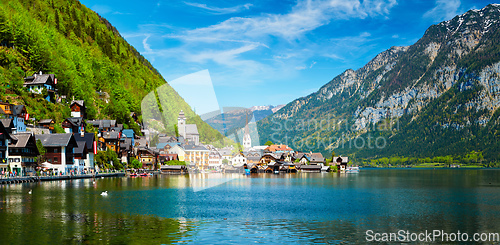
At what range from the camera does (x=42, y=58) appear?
131 metres

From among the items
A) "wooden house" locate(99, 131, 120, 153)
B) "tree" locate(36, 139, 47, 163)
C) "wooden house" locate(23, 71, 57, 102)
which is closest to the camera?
Result: "tree" locate(36, 139, 47, 163)

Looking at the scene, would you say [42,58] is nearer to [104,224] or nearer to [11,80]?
[11,80]

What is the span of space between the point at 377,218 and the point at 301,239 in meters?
14.9

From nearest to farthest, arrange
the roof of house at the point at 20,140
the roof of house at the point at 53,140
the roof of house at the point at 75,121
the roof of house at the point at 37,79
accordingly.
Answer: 1. the roof of house at the point at 20,140
2. the roof of house at the point at 53,140
3. the roof of house at the point at 75,121
4. the roof of house at the point at 37,79

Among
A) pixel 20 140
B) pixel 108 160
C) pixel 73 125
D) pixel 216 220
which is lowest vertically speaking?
pixel 216 220

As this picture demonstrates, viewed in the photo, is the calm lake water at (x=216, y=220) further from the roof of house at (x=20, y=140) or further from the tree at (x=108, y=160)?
the tree at (x=108, y=160)

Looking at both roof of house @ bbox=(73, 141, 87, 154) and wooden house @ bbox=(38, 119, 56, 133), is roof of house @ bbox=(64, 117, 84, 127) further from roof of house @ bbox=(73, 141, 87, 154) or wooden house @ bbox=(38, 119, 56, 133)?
roof of house @ bbox=(73, 141, 87, 154)

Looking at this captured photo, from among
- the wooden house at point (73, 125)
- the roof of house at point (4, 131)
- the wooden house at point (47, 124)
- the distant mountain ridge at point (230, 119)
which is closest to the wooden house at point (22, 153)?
the roof of house at point (4, 131)

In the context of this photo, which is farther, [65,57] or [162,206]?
[65,57]

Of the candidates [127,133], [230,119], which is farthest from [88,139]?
[230,119]

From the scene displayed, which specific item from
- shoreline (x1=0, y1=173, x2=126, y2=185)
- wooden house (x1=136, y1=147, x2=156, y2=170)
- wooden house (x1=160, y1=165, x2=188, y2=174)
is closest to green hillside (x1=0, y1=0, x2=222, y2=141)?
wooden house (x1=136, y1=147, x2=156, y2=170)

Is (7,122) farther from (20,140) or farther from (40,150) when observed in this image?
(40,150)

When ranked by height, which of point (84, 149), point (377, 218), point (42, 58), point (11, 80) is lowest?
point (377, 218)

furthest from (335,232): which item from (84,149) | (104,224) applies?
(84,149)
